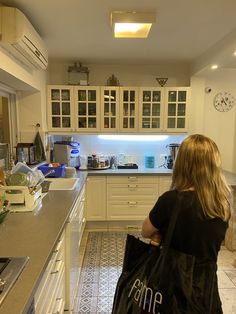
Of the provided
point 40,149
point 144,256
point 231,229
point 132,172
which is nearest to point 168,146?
point 132,172

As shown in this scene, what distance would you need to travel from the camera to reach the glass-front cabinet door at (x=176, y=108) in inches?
151

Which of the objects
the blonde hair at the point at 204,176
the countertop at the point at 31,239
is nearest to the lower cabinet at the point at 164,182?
the countertop at the point at 31,239

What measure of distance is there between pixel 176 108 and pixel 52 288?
3066 mm

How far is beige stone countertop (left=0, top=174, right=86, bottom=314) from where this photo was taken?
0.96 meters

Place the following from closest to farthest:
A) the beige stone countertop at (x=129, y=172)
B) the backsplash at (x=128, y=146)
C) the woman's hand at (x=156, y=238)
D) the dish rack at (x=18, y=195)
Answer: the woman's hand at (x=156, y=238) → the dish rack at (x=18, y=195) → the beige stone countertop at (x=129, y=172) → the backsplash at (x=128, y=146)

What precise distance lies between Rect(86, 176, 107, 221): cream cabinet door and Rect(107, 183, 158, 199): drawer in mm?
109

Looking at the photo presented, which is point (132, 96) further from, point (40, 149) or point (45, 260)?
point (45, 260)

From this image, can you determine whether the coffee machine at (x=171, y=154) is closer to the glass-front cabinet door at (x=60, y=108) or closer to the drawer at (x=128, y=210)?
the drawer at (x=128, y=210)

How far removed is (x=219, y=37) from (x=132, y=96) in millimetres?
1393

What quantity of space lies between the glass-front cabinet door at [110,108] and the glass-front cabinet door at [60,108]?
1.48 ft

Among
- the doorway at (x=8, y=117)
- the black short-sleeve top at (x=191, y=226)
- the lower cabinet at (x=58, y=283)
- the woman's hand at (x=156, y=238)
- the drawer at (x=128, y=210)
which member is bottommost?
the drawer at (x=128, y=210)

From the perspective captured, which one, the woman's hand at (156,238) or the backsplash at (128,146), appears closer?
the woman's hand at (156,238)

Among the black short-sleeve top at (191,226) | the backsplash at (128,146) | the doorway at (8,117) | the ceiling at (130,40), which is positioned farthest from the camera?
the backsplash at (128,146)

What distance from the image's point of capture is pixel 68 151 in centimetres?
375
